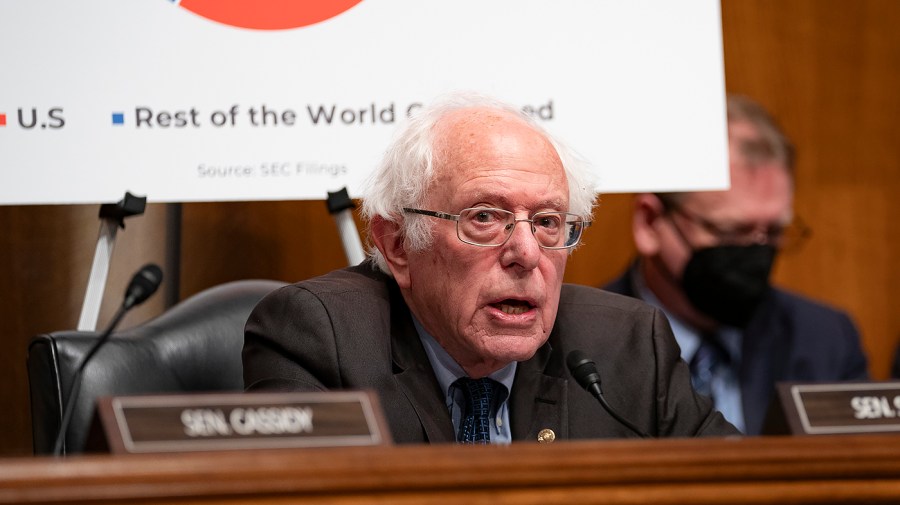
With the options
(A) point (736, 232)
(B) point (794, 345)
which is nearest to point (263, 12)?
(A) point (736, 232)

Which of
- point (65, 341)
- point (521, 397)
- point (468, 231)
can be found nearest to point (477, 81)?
point (468, 231)

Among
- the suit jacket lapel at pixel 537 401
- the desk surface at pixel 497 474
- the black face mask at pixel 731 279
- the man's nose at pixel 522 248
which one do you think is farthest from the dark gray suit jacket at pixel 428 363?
the black face mask at pixel 731 279

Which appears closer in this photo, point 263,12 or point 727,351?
point 263,12

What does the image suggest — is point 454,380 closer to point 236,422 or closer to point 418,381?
point 418,381

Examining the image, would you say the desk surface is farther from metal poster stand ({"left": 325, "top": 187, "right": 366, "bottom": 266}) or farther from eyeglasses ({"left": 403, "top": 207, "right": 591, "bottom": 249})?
metal poster stand ({"left": 325, "top": 187, "right": 366, "bottom": 266})

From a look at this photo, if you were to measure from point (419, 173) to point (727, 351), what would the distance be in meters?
1.78

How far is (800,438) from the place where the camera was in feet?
4.04

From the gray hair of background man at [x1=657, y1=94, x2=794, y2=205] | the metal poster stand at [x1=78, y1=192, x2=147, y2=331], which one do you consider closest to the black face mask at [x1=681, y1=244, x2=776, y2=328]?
the gray hair of background man at [x1=657, y1=94, x2=794, y2=205]

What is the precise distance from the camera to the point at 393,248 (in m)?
2.10

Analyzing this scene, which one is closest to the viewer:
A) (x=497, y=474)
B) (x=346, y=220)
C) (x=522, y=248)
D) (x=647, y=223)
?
(x=497, y=474)

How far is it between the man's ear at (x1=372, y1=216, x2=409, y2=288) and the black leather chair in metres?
0.30

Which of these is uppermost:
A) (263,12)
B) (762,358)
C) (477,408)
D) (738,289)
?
(263,12)

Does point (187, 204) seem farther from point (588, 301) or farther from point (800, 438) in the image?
point (800, 438)

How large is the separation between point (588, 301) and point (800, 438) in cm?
100
